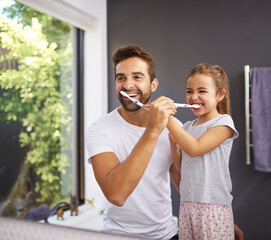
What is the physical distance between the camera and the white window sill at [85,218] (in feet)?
2.55

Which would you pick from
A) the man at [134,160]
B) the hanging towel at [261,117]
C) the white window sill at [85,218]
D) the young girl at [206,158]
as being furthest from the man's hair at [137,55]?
the white window sill at [85,218]

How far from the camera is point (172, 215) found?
2.32ft

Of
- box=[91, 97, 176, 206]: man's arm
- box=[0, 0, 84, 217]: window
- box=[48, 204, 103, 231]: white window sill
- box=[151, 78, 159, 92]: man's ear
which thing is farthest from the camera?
box=[0, 0, 84, 217]: window

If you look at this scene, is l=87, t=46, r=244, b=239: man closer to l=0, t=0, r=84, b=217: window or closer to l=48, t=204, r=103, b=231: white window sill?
l=48, t=204, r=103, b=231: white window sill

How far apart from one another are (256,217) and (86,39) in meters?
0.67

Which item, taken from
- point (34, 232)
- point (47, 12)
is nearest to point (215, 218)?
point (34, 232)

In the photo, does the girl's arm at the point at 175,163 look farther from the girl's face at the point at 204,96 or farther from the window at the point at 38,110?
the window at the point at 38,110

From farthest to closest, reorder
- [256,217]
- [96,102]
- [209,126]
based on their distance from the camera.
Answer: [96,102]
[256,217]
[209,126]

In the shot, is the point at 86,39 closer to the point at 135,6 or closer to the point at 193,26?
the point at 135,6

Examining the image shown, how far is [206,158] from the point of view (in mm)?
545

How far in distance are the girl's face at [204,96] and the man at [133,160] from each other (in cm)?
7

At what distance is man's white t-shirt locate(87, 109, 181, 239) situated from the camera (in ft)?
2.09

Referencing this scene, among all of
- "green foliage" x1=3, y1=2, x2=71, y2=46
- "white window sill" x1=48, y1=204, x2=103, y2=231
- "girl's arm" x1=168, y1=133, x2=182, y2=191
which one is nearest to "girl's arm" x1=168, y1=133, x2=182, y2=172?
"girl's arm" x1=168, y1=133, x2=182, y2=191

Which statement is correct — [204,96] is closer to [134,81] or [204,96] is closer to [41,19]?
[134,81]
